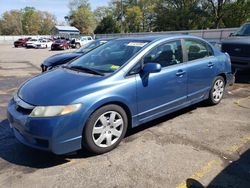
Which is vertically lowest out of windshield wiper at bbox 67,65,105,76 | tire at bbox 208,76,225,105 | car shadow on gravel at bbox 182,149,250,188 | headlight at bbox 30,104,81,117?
car shadow on gravel at bbox 182,149,250,188

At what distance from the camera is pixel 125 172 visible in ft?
12.0

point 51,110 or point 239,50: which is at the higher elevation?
point 239,50

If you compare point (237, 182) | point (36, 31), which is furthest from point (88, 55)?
point (36, 31)

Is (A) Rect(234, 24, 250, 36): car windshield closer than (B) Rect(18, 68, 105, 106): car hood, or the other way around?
(B) Rect(18, 68, 105, 106): car hood

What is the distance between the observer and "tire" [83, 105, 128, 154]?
394 cm

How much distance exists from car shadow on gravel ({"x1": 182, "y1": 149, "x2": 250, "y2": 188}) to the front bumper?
148 cm

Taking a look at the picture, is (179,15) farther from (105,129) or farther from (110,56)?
(105,129)

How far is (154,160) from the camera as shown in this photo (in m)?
3.95

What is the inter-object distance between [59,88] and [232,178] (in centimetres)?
245

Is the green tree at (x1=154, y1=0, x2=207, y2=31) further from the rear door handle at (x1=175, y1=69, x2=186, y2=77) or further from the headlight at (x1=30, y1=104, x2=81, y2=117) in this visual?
the headlight at (x1=30, y1=104, x2=81, y2=117)

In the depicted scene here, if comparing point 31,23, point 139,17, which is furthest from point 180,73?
point 31,23

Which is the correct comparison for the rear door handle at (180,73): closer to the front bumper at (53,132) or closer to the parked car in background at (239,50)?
the front bumper at (53,132)

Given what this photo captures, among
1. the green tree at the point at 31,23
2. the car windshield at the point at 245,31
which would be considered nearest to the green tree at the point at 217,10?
the car windshield at the point at 245,31

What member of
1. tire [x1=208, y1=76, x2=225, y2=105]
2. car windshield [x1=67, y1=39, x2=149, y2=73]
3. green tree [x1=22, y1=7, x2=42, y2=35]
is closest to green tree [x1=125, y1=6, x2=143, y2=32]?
green tree [x1=22, y1=7, x2=42, y2=35]
